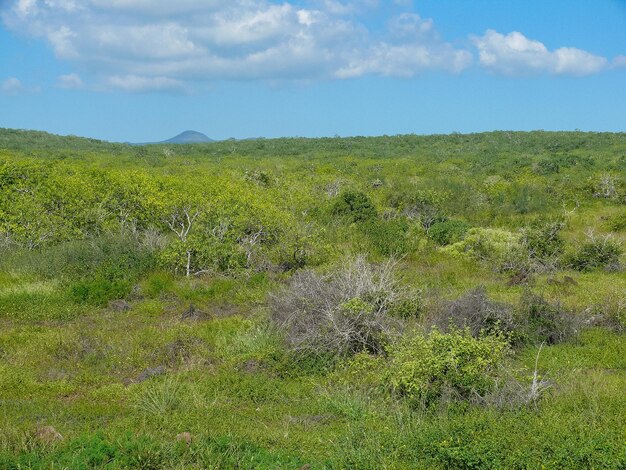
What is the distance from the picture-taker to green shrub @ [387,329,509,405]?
7.43 metres

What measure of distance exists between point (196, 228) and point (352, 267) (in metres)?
5.71

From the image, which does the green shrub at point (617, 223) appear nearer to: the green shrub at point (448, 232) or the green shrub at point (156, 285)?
the green shrub at point (448, 232)

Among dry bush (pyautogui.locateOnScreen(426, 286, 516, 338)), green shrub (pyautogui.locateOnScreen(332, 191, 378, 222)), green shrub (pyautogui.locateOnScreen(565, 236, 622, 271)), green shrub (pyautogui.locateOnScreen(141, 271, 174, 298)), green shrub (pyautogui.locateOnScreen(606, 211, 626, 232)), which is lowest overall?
green shrub (pyautogui.locateOnScreen(141, 271, 174, 298))

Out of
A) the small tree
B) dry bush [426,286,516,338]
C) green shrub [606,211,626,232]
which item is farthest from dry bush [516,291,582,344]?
green shrub [606,211,626,232]

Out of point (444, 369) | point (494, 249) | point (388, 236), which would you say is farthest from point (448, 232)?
point (444, 369)

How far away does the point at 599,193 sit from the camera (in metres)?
24.6

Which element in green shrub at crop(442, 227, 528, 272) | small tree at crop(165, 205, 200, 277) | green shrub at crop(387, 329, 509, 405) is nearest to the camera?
green shrub at crop(387, 329, 509, 405)

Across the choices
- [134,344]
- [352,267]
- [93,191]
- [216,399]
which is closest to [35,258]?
[93,191]

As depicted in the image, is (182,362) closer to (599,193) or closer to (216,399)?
(216,399)

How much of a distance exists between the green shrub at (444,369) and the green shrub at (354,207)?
11462 millimetres

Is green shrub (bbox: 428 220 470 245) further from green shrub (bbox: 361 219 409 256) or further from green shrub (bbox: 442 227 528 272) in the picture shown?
green shrub (bbox: 361 219 409 256)

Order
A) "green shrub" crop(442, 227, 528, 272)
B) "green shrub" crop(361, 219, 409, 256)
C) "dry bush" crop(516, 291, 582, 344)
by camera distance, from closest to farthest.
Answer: "dry bush" crop(516, 291, 582, 344) < "green shrub" crop(442, 227, 528, 272) < "green shrub" crop(361, 219, 409, 256)

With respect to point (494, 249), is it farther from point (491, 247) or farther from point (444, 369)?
point (444, 369)

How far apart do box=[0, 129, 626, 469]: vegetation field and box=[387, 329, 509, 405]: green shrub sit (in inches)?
1.0
